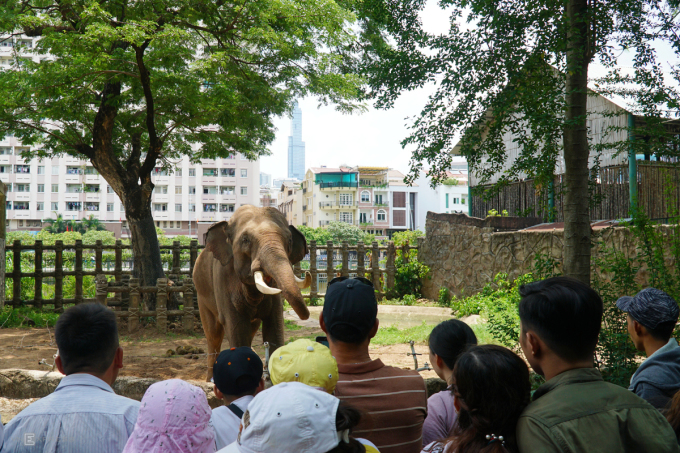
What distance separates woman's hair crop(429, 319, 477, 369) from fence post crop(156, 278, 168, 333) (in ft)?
29.5

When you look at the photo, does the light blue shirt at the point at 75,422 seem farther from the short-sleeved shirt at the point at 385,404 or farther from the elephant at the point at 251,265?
the elephant at the point at 251,265

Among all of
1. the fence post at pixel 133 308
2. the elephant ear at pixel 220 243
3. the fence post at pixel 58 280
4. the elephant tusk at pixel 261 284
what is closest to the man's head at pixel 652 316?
the elephant tusk at pixel 261 284

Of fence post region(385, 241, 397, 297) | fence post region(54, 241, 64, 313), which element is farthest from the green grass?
fence post region(385, 241, 397, 297)

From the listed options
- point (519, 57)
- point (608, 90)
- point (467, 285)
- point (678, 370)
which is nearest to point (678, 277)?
point (608, 90)

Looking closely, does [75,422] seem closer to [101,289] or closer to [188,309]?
[188,309]

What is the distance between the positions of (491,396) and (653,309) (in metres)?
1.34

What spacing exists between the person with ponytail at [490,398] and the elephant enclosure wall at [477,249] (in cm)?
801

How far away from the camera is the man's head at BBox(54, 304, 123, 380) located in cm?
195

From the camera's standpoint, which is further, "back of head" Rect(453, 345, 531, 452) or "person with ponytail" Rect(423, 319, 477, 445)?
"person with ponytail" Rect(423, 319, 477, 445)

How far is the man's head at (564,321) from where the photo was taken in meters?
1.51

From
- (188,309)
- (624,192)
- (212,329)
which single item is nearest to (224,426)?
(212,329)

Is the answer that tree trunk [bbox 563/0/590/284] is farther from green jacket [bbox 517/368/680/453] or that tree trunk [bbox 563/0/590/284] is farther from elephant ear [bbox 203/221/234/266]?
green jacket [bbox 517/368/680/453]

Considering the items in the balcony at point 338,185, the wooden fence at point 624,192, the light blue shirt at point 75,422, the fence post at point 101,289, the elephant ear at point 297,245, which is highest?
the balcony at point 338,185

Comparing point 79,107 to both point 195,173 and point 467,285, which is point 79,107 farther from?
point 195,173
